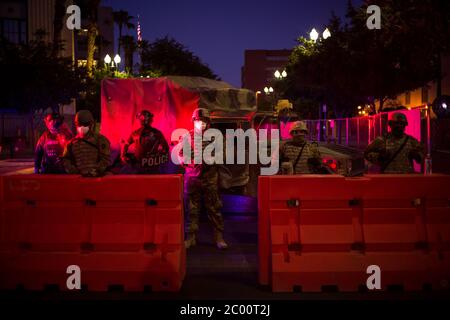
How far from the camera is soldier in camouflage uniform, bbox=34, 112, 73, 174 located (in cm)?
859

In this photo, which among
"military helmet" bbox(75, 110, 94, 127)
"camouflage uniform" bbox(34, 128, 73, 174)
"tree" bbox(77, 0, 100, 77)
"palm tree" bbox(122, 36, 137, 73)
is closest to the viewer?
"military helmet" bbox(75, 110, 94, 127)

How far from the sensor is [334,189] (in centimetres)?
582

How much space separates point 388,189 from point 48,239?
3.72 metres

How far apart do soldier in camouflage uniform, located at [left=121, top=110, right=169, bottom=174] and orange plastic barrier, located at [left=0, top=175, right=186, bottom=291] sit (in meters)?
2.45

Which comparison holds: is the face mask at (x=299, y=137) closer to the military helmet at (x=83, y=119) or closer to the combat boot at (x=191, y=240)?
the combat boot at (x=191, y=240)

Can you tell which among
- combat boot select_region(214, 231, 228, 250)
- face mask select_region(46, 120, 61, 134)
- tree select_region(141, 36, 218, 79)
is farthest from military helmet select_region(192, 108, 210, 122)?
tree select_region(141, 36, 218, 79)

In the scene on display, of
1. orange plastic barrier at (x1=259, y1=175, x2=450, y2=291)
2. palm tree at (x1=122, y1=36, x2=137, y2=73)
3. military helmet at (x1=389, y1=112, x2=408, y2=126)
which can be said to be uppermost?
palm tree at (x1=122, y1=36, x2=137, y2=73)

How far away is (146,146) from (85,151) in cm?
155

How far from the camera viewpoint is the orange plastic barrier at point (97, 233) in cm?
582

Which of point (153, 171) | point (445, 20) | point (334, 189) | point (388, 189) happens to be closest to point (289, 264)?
point (334, 189)

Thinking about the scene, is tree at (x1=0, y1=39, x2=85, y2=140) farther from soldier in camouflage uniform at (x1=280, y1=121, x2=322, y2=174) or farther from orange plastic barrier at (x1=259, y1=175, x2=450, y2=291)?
orange plastic barrier at (x1=259, y1=175, x2=450, y2=291)

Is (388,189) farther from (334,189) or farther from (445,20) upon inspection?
(445,20)

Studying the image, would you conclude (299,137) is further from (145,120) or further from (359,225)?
(145,120)
